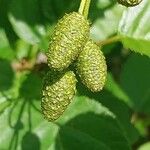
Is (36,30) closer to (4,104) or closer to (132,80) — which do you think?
(4,104)

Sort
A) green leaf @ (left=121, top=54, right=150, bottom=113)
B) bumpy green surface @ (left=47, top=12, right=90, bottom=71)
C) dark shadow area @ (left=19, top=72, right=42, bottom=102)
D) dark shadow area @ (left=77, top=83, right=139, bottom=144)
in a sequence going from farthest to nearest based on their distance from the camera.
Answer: green leaf @ (left=121, top=54, right=150, bottom=113) → dark shadow area @ (left=77, top=83, right=139, bottom=144) → dark shadow area @ (left=19, top=72, right=42, bottom=102) → bumpy green surface @ (left=47, top=12, right=90, bottom=71)

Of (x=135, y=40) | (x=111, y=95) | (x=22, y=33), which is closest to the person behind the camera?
(x=135, y=40)

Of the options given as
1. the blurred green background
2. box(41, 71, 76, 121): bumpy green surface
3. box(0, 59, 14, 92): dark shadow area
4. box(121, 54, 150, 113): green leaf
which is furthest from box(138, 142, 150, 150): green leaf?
box(41, 71, 76, 121): bumpy green surface

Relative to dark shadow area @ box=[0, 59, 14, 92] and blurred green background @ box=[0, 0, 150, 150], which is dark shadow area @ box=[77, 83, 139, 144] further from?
dark shadow area @ box=[0, 59, 14, 92]

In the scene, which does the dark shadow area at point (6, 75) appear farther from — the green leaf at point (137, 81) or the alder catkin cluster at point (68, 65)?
the green leaf at point (137, 81)

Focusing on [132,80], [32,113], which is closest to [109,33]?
[32,113]

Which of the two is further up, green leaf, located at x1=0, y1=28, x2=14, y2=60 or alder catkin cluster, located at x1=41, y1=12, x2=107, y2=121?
alder catkin cluster, located at x1=41, y1=12, x2=107, y2=121

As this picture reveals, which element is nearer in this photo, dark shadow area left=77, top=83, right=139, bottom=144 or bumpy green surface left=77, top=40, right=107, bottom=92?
bumpy green surface left=77, top=40, right=107, bottom=92
